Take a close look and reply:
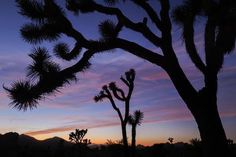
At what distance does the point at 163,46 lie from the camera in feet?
23.6

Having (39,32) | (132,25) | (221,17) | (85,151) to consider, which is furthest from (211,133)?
(85,151)

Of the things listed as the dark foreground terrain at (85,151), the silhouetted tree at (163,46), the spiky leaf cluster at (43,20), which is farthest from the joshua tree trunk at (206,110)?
the dark foreground terrain at (85,151)

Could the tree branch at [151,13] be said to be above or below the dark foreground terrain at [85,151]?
above

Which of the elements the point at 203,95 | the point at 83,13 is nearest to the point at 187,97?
the point at 203,95

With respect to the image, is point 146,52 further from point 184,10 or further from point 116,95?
point 116,95

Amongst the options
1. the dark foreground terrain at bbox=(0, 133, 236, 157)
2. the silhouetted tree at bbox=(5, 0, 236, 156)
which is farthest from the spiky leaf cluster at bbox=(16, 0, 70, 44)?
the dark foreground terrain at bbox=(0, 133, 236, 157)

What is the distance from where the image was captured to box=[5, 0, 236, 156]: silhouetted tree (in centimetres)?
651

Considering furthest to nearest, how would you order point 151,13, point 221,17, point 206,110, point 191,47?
point 151,13 < point 191,47 < point 221,17 < point 206,110

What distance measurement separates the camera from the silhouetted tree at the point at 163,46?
6512 millimetres

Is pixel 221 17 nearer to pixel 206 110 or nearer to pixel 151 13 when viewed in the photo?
pixel 151 13

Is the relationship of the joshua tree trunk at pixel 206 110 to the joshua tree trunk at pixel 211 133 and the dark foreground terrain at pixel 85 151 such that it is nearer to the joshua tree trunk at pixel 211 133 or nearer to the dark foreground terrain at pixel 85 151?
the joshua tree trunk at pixel 211 133

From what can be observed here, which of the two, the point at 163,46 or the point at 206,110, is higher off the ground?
the point at 163,46

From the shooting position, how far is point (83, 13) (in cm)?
858

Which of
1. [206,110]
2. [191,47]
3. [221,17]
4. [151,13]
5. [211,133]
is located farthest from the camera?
[151,13]
